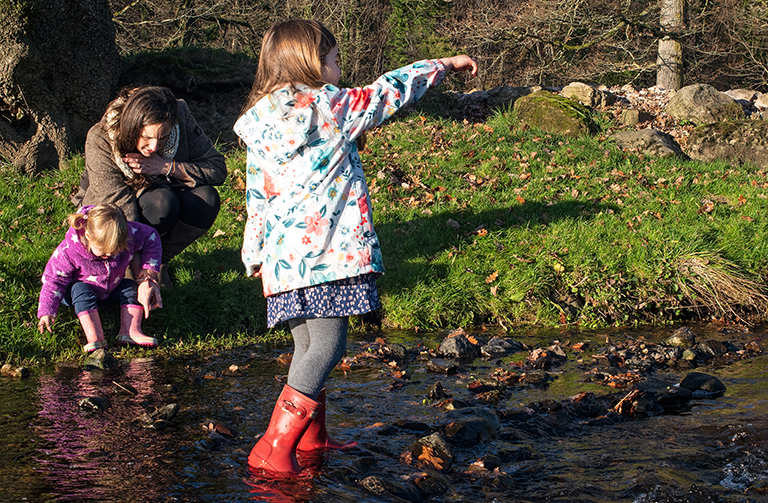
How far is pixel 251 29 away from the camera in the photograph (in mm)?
15680

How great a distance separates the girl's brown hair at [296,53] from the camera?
2.68 metres

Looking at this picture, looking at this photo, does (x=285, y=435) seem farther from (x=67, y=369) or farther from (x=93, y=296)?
(x=93, y=296)

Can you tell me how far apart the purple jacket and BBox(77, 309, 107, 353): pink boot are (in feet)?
0.59

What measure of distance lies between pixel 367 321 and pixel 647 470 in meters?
2.96

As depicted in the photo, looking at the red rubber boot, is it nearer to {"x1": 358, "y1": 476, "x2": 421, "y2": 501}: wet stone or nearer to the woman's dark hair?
{"x1": 358, "y1": 476, "x2": 421, "y2": 501}: wet stone

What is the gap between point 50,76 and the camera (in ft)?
24.3

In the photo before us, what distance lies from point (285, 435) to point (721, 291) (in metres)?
4.46

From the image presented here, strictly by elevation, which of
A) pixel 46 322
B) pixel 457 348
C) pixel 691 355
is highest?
pixel 46 322

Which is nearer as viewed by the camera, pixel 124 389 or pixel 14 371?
pixel 124 389

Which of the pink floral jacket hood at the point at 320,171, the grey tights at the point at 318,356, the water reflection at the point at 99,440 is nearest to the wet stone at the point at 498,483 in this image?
the grey tights at the point at 318,356

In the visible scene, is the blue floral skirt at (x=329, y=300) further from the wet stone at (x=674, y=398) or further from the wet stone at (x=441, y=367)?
the wet stone at (x=674, y=398)

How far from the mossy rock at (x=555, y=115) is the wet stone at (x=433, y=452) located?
820 cm

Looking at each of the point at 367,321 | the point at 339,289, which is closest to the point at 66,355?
the point at 367,321

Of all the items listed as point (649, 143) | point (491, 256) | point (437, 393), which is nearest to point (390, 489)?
point (437, 393)
